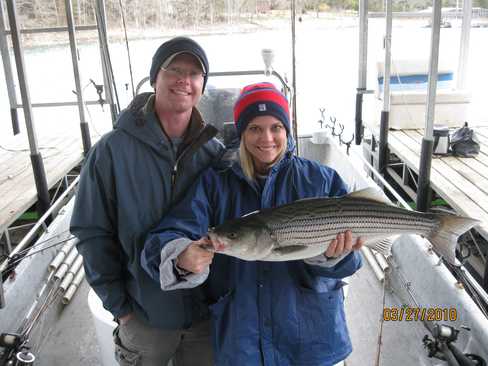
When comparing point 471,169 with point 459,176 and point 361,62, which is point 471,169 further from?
point 361,62

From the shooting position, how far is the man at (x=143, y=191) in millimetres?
2111

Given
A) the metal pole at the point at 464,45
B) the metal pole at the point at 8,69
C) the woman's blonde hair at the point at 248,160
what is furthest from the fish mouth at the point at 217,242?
the metal pole at the point at 464,45

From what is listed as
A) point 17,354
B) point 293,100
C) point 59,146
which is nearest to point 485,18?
point 293,100

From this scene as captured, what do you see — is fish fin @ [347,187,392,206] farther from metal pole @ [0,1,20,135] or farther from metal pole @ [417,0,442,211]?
metal pole @ [0,1,20,135]

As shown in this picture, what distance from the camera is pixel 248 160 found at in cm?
211

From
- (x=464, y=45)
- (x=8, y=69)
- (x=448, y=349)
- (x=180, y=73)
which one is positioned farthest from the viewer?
(x=464, y=45)

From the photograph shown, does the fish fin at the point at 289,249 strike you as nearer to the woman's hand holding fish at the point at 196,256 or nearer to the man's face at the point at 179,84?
the woman's hand holding fish at the point at 196,256

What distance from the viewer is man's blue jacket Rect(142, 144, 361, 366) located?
200 centimetres

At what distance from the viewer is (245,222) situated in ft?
6.17

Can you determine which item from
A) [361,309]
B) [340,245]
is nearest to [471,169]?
[361,309]

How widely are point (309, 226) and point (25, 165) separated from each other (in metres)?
5.04

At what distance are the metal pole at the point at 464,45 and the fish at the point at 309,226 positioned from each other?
6925 mm

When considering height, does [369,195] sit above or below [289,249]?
above

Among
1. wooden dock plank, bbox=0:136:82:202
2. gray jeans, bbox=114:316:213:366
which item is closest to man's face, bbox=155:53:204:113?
gray jeans, bbox=114:316:213:366
